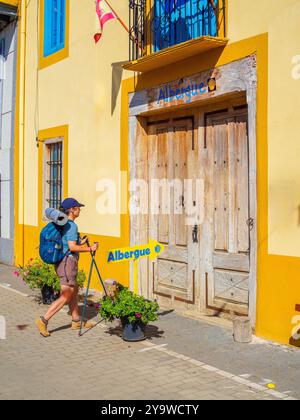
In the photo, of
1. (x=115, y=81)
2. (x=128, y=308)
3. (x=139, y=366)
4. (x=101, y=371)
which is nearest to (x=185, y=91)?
(x=115, y=81)

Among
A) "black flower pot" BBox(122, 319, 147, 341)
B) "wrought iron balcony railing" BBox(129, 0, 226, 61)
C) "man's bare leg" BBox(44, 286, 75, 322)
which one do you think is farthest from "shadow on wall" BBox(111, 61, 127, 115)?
"black flower pot" BBox(122, 319, 147, 341)

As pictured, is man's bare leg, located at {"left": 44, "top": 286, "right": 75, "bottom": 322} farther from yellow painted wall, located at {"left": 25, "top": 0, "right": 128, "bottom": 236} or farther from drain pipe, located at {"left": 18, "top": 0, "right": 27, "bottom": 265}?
drain pipe, located at {"left": 18, "top": 0, "right": 27, "bottom": 265}

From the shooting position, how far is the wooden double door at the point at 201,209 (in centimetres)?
729

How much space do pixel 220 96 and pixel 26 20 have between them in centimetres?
747

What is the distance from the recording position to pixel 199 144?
26.1 feet

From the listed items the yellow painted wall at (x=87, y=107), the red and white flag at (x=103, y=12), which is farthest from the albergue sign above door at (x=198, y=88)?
the red and white flag at (x=103, y=12)

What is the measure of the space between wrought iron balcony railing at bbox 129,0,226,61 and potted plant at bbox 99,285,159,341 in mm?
3645

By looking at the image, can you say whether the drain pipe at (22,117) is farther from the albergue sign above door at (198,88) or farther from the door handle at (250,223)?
the door handle at (250,223)

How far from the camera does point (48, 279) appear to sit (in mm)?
8664

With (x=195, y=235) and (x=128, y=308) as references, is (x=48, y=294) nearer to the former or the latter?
(x=195, y=235)

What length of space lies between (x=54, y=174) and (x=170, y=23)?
4.81 meters

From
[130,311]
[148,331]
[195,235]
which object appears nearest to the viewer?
[130,311]

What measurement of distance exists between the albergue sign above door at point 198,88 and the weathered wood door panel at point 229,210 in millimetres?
393

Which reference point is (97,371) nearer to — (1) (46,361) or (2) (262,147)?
(1) (46,361)
